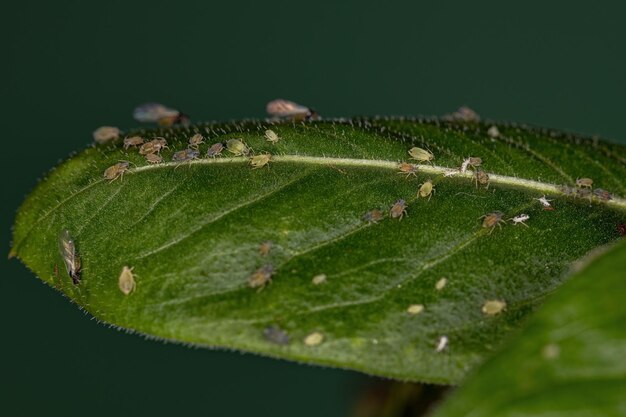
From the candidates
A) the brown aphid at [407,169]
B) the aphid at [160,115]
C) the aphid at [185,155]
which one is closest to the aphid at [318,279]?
the brown aphid at [407,169]

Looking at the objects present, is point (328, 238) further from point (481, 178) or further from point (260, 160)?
point (481, 178)

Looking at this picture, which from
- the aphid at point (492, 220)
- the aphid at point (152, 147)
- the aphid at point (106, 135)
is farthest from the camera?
the aphid at point (106, 135)

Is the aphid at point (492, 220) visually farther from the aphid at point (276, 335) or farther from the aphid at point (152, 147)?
the aphid at point (152, 147)

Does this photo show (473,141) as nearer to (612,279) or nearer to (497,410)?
(612,279)

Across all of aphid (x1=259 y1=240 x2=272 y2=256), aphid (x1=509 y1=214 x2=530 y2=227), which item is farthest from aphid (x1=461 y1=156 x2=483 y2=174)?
aphid (x1=259 y1=240 x2=272 y2=256)

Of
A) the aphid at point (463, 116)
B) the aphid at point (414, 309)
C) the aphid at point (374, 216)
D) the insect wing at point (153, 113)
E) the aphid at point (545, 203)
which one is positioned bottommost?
the aphid at point (414, 309)

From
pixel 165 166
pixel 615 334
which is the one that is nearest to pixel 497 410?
pixel 615 334
